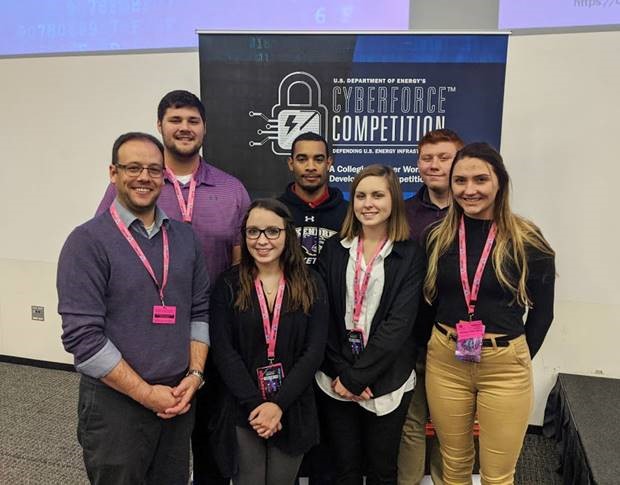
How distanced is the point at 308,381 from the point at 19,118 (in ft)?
11.1

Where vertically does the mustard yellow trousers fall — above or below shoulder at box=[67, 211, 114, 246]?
below

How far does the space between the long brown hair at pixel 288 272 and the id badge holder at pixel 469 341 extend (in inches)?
21.6

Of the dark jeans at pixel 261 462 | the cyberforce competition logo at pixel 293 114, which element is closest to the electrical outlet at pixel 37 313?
the cyberforce competition logo at pixel 293 114

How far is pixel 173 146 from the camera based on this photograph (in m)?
1.88

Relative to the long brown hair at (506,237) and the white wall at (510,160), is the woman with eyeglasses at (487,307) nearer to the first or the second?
the long brown hair at (506,237)

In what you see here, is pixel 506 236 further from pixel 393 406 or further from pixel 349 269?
pixel 393 406

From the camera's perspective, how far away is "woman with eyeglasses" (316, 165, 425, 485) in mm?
1735

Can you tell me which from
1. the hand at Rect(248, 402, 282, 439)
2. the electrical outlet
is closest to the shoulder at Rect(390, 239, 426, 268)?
the hand at Rect(248, 402, 282, 439)

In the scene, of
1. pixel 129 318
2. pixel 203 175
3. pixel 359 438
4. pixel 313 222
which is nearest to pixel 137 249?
pixel 129 318

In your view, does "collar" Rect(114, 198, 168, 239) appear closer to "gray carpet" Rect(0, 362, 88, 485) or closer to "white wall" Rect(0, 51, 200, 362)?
"gray carpet" Rect(0, 362, 88, 485)

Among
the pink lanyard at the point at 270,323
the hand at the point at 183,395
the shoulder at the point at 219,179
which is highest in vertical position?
the shoulder at the point at 219,179

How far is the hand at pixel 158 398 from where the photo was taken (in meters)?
1.46

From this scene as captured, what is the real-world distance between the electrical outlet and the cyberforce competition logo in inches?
101

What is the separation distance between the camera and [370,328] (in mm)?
1767
